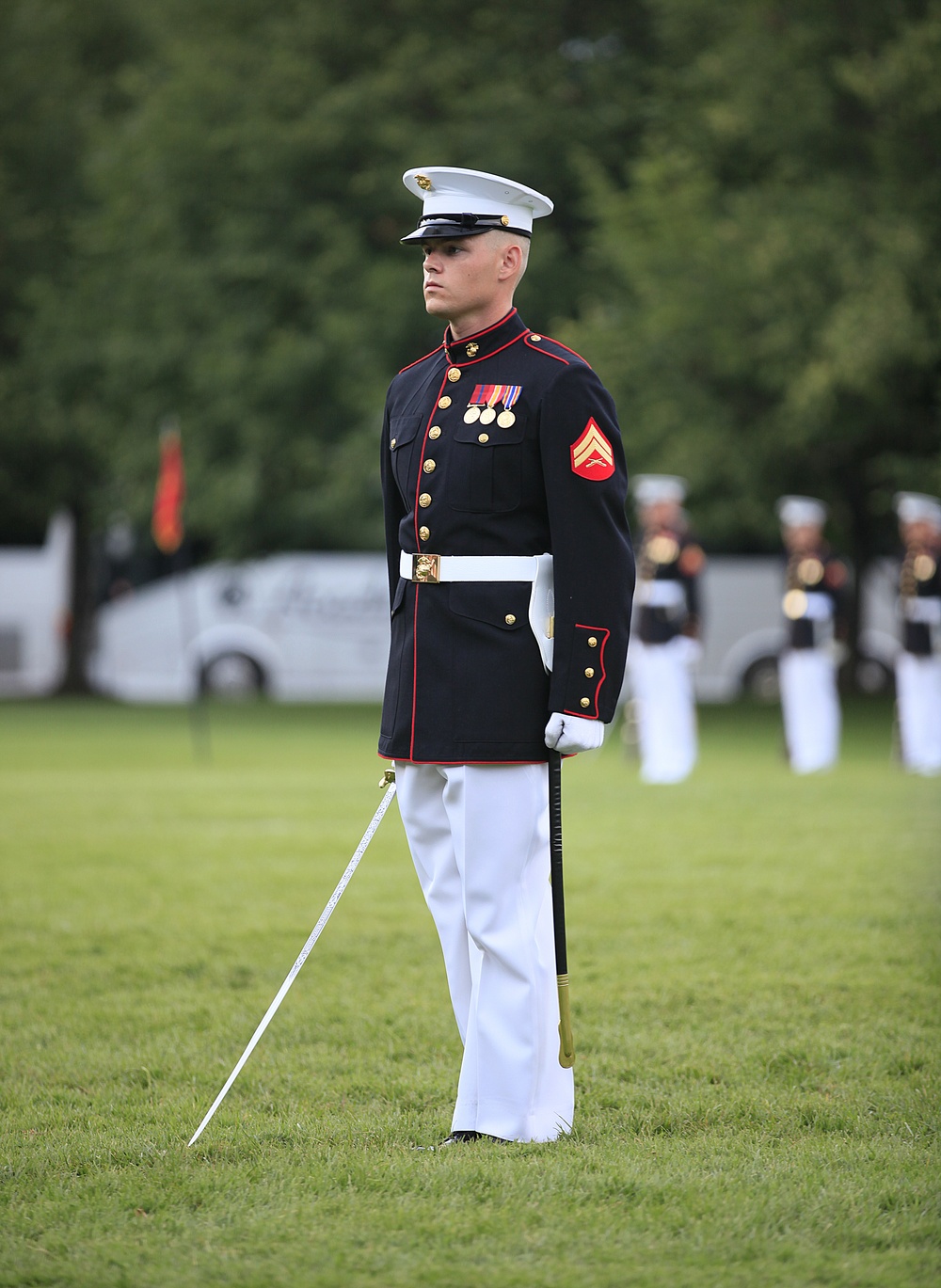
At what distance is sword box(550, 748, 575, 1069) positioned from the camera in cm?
404

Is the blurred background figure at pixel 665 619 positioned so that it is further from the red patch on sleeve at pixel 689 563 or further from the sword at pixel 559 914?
the sword at pixel 559 914

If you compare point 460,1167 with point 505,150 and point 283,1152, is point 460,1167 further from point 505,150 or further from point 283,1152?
point 505,150

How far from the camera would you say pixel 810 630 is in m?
15.3

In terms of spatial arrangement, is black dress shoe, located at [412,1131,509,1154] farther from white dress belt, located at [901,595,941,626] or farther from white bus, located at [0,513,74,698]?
white bus, located at [0,513,74,698]

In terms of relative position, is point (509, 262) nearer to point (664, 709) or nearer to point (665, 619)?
point (664, 709)

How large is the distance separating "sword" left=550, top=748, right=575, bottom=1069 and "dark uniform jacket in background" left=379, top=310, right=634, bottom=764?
8 centimetres

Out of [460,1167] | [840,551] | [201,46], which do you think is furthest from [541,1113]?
[840,551]

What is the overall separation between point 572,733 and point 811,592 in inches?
464

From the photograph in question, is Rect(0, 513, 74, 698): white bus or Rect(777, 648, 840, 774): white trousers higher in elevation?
Rect(0, 513, 74, 698): white bus

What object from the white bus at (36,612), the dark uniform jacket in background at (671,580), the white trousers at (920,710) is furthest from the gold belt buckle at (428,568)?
the white bus at (36,612)

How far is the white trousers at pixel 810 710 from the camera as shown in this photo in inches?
587

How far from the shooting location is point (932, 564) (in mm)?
15234

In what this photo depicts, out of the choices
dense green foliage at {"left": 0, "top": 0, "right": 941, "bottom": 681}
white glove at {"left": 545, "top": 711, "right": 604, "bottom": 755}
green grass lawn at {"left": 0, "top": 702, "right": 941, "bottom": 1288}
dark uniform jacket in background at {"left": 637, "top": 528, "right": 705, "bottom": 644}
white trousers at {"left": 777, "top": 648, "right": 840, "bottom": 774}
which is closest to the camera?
green grass lawn at {"left": 0, "top": 702, "right": 941, "bottom": 1288}

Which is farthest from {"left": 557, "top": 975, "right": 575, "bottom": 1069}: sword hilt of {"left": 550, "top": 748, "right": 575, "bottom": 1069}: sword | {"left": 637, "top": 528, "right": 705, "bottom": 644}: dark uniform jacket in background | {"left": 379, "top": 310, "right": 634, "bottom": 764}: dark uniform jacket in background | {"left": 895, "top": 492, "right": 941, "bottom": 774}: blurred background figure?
{"left": 895, "top": 492, "right": 941, "bottom": 774}: blurred background figure
